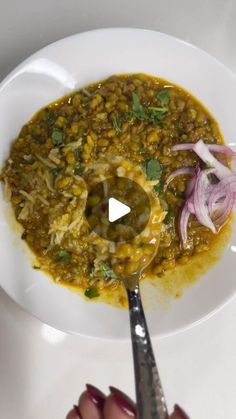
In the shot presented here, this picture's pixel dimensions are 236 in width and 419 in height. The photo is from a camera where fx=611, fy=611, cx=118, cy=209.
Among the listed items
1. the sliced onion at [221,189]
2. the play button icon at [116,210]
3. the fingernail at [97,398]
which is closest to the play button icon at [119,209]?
the play button icon at [116,210]

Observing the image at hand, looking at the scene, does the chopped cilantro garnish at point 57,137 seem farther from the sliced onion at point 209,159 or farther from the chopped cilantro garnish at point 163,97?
the sliced onion at point 209,159

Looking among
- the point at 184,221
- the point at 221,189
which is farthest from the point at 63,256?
the point at 221,189

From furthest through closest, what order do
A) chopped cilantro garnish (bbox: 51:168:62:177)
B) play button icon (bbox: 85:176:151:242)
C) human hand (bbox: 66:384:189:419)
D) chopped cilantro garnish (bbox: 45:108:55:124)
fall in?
chopped cilantro garnish (bbox: 45:108:55:124) < chopped cilantro garnish (bbox: 51:168:62:177) < play button icon (bbox: 85:176:151:242) < human hand (bbox: 66:384:189:419)

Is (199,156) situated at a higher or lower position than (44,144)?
lower

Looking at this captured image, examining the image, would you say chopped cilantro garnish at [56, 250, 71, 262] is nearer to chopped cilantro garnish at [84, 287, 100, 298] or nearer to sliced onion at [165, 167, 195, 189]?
chopped cilantro garnish at [84, 287, 100, 298]

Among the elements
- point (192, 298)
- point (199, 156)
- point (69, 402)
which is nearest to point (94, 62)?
point (199, 156)

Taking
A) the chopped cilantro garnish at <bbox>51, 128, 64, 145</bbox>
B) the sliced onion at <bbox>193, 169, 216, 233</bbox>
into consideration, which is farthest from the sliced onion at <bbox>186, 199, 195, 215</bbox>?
the chopped cilantro garnish at <bbox>51, 128, 64, 145</bbox>

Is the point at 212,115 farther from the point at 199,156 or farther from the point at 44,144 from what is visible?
the point at 44,144
